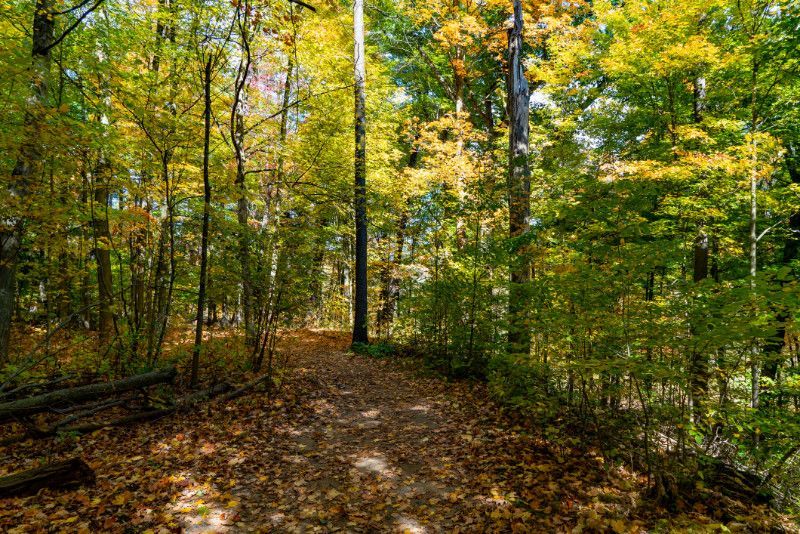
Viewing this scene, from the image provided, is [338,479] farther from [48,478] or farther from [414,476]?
[48,478]

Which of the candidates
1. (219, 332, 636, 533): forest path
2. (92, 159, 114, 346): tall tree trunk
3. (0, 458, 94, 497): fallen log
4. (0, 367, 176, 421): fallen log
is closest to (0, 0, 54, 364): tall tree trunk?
(92, 159, 114, 346): tall tree trunk

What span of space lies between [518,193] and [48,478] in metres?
8.11

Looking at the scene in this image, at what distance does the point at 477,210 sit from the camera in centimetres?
781

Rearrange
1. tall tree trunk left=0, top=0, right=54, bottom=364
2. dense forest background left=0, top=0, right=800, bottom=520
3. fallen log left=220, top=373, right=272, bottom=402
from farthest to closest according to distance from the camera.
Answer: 1. fallen log left=220, top=373, right=272, bottom=402
2. tall tree trunk left=0, top=0, right=54, bottom=364
3. dense forest background left=0, top=0, right=800, bottom=520

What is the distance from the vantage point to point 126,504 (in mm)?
3951

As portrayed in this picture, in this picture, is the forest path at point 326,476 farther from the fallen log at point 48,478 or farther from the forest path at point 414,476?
the fallen log at point 48,478

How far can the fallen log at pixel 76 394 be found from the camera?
194 inches

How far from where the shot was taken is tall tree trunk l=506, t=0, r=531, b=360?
21.0ft

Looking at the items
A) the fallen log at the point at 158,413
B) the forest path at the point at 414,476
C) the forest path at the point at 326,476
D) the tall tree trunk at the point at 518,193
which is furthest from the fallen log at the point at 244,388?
the tall tree trunk at the point at 518,193

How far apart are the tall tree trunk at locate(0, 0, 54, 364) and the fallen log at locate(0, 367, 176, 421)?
2079 millimetres

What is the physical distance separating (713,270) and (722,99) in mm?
7200

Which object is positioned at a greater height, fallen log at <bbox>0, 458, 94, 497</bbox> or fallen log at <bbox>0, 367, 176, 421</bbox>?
fallen log at <bbox>0, 367, 176, 421</bbox>

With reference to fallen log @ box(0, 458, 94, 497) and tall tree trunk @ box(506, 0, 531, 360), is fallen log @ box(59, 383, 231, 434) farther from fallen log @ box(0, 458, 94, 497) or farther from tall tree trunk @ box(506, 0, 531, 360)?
tall tree trunk @ box(506, 0, 531, 360)

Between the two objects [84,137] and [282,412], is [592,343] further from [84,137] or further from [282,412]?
[84,137]
